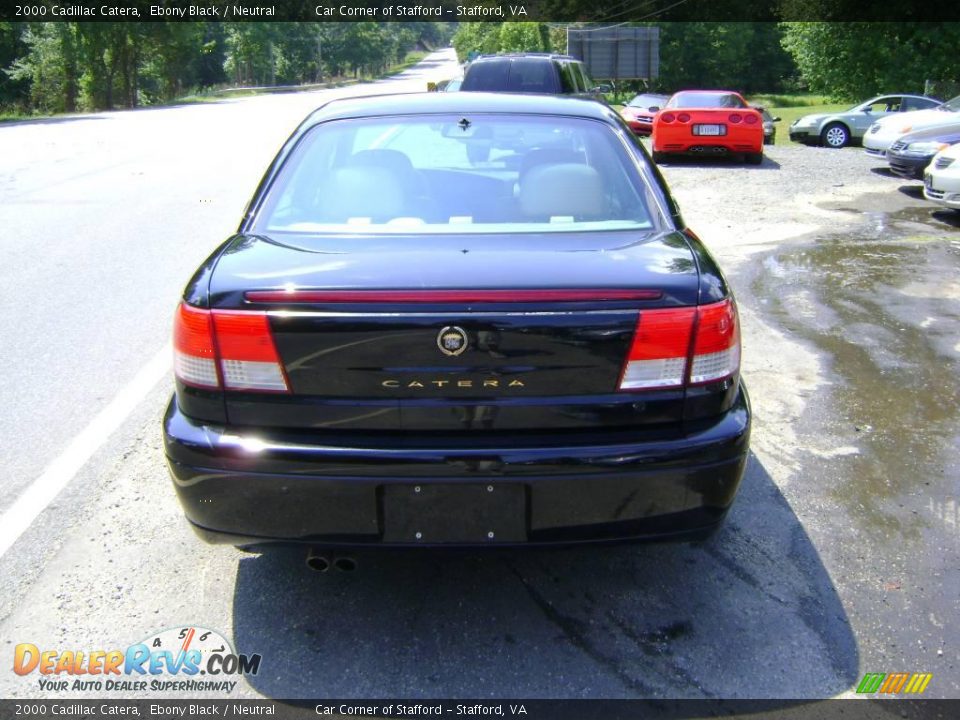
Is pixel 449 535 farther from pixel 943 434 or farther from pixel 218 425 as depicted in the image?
pixel 943 434

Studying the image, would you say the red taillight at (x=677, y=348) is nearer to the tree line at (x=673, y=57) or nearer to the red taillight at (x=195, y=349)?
the red taillight at (x=195, y=349)

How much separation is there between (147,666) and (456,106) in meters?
2.48

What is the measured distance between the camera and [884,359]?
18.6 feet

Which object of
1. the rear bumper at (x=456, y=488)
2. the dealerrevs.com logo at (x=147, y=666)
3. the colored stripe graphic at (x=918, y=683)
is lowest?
the colored stripe graphic at (x=918, y=683)

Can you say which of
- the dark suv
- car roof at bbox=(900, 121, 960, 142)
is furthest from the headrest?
the dark suv

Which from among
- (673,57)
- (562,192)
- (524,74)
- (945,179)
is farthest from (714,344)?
(673,57)

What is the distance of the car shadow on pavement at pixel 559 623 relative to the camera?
2727 millimetres

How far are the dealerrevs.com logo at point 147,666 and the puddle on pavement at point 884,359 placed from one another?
2445 mm

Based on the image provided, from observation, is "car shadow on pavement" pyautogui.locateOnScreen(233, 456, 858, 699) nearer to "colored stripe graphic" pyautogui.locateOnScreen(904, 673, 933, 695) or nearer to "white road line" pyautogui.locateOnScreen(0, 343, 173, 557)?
"colored stripe graphic" pyautogui.locateOnScreen(904, 673, 933, 695)

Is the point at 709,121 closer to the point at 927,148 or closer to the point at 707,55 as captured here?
the point at 927,148

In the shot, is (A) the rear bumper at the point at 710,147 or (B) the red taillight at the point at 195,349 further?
(A) the rear bumper at the point at 710,147

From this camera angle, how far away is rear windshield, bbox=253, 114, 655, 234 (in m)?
3.36

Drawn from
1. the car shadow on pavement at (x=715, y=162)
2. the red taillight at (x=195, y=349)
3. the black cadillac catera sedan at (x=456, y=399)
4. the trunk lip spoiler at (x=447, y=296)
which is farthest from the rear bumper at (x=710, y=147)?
the red taillight at (x=195, y=349)

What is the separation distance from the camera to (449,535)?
271 cm
